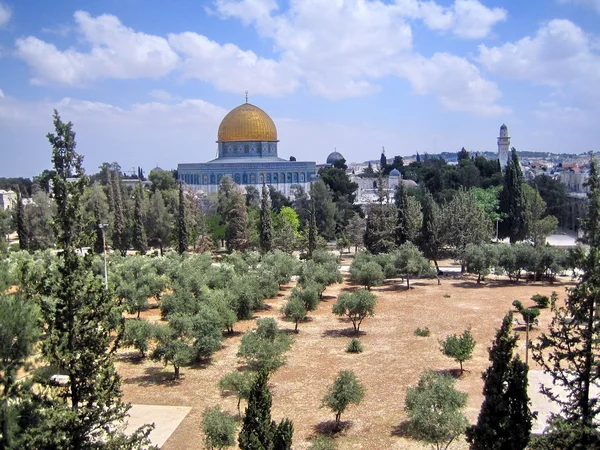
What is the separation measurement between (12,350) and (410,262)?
76.7ft

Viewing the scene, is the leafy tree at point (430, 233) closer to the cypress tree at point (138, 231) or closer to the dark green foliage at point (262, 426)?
the cypress tree at point (138, 231)

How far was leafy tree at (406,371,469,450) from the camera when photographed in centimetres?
1115

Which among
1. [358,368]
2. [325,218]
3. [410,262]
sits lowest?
[358,368]

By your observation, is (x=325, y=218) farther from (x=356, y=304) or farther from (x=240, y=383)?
(x=240, y=383)

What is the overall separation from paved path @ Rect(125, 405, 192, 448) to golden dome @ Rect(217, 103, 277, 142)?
5297 cm

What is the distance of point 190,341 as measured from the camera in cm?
1836

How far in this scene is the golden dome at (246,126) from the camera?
215ft

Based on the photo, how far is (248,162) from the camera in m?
63.1

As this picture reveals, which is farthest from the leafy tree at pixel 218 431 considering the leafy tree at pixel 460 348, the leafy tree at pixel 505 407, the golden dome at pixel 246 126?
the golden dome at pixel 246 126

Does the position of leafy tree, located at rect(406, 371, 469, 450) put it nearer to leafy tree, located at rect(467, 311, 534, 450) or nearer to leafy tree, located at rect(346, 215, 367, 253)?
leafy tree, located at rect(467, 311, 534, 450)

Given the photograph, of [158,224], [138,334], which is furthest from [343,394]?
[158,224]

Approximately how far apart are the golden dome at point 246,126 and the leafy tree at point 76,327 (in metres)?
57.0

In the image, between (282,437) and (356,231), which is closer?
(282,437)

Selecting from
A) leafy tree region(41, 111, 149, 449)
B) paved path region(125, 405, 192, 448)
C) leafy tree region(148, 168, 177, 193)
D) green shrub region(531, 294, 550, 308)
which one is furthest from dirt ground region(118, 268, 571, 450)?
leafy tree region(148, 168, 177, 193)
